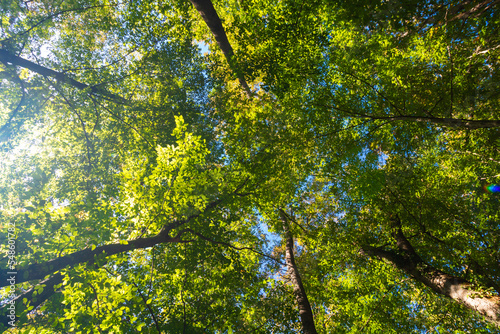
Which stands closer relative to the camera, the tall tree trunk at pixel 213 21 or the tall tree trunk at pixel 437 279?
the tall tree trunk at pixel 437 279

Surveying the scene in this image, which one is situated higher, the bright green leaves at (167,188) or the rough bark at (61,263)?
the bright green leaves at (167,188)

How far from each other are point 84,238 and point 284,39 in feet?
30.0

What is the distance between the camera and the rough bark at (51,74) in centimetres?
781

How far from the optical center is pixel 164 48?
989cm

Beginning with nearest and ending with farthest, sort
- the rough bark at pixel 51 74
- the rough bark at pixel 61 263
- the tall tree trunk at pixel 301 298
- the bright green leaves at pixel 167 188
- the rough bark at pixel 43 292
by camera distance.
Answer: the rough bark at pixel 61 263
the rough bark at pixel 43 292
the bright green leaves at pixel 167 188
the rough bark at pixel 51 74
the tall tree trunk at pixel 301 298

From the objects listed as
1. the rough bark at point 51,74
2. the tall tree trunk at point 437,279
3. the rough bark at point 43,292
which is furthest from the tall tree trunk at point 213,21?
the tall tree trunk at point 437,279

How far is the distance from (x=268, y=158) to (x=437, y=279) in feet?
24.1

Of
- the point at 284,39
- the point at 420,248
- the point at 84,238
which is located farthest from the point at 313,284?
the point at 284,39

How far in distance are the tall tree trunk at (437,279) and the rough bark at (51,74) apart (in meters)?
13.2

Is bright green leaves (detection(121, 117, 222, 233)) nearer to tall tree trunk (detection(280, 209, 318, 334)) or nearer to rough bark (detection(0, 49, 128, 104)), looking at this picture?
rough bark (detection(0, 49, 128, 104))

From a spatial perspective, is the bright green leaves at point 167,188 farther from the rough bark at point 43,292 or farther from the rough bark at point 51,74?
the rough bark at point 51,74

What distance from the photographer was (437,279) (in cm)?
765

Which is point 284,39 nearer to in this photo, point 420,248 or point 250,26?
point 250,26

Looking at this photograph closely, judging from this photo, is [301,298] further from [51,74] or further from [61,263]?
[51,74]
